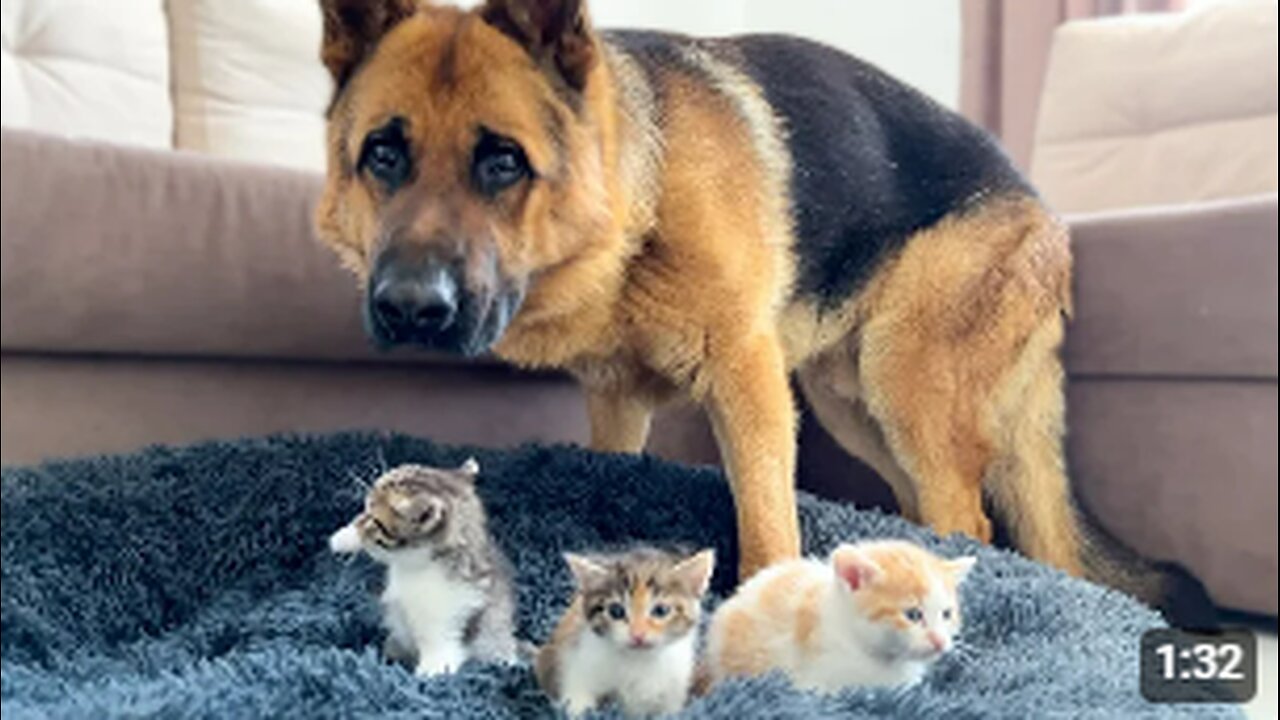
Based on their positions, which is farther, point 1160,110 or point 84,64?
point 1160,110

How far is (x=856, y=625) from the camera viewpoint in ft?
3.05

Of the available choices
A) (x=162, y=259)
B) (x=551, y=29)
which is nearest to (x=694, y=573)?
(x=551, y=29)

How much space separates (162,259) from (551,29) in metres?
0.60

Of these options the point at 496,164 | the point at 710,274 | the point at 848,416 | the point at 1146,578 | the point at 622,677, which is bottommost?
the point at 1146,578

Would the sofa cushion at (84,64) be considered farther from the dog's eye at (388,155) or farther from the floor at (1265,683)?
the floor at (1265,683)

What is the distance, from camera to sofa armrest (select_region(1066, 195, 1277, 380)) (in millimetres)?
1610

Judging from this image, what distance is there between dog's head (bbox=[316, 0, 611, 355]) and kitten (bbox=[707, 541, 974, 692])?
0.36 metres

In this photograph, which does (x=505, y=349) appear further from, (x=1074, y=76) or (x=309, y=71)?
(x=1074, y=76)

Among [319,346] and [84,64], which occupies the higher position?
[84,64]

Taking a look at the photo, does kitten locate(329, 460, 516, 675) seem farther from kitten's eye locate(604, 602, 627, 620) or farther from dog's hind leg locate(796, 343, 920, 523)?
dog's hind leg locate(796, 343, 920, 523)

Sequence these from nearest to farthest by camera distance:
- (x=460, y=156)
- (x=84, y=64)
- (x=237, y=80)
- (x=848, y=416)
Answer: (x=460, y=156)
(x=848, y=416)
(x=84, y=64)
(x=237, y=80)

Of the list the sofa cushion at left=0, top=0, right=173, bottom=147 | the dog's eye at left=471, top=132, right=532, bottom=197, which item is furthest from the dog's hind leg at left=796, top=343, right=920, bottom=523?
the sofa cushion at left=0, top=0, right=173, bottom=147

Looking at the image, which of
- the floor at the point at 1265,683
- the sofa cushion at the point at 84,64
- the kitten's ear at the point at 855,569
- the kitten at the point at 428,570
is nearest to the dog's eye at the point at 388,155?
the kitten at the point at 428,570
